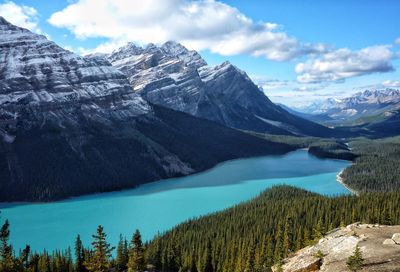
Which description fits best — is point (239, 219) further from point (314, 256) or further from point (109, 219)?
point (314, 256)

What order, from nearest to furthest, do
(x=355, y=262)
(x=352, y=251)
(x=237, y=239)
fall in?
1. (x=355, y=262)
2. (x=352, y=251)
3. (x=237, y=239)

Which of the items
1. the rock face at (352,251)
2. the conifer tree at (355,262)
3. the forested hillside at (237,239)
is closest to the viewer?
the conifer tree at (355,262)

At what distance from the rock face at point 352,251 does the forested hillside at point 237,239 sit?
11.8 metres

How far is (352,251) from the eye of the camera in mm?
62875

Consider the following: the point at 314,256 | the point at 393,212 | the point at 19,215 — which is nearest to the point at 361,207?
the point at 393,212

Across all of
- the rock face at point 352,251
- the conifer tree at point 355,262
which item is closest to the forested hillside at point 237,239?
the rock face at point 352,251

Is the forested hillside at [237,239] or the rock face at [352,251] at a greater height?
the rock face at [352,251]

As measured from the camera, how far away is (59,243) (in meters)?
145

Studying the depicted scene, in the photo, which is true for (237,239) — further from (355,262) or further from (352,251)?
(355,262)

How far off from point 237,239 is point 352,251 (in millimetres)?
55087

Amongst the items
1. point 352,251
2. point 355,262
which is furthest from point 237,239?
point 355,262

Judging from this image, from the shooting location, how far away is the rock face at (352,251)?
55.7 metres

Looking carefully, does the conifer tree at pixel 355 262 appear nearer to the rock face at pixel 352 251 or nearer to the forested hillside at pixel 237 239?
the rock face at pixel 352 251

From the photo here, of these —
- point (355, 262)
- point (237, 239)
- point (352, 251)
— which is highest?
point (355, 262)
